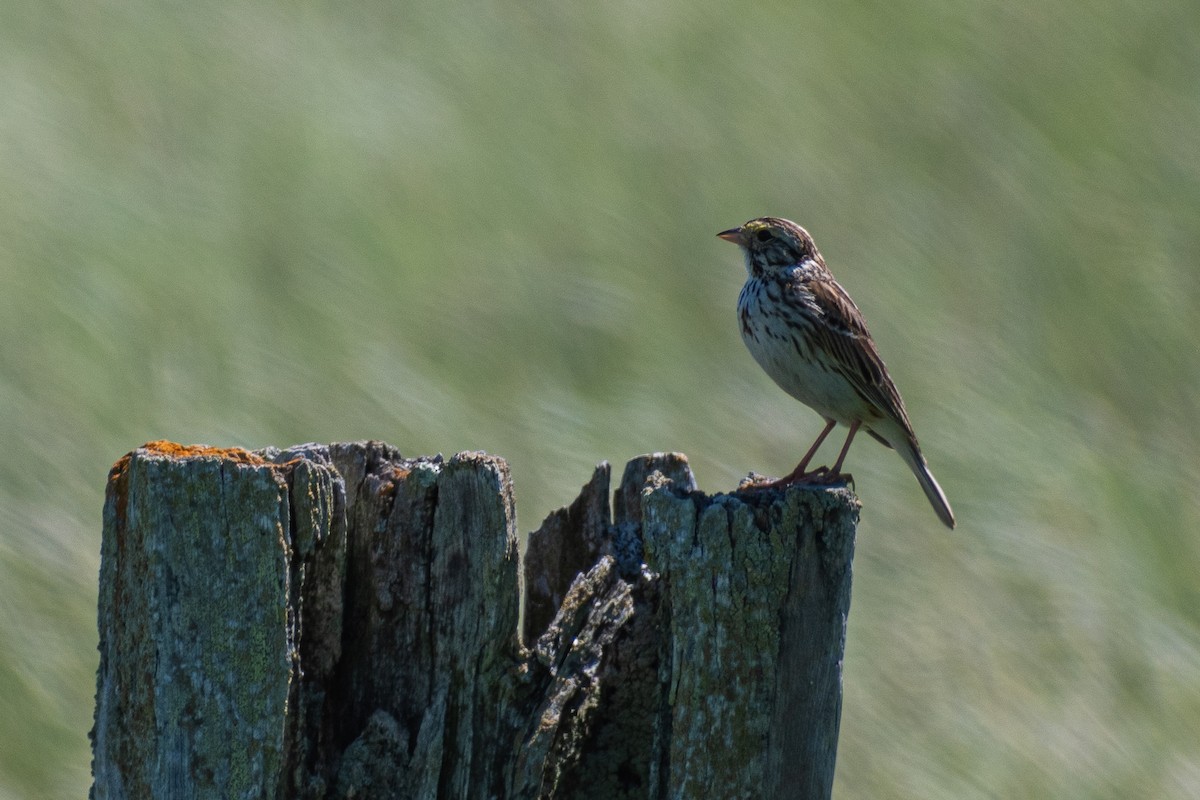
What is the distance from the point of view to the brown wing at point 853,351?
22.6ft

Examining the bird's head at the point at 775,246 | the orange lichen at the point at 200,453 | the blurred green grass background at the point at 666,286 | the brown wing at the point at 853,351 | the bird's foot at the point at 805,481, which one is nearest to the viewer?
the orange lichen at the point at 200,453

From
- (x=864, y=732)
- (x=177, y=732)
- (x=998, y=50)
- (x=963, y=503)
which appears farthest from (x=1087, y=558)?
(x=177, y=732)

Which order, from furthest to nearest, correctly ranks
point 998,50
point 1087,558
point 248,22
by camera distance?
1. point 998,50
2. point 248,22
3. point 1087,558

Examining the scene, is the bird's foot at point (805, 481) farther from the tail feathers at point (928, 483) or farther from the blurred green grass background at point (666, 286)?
the blurred green grass background at point (666, 286)

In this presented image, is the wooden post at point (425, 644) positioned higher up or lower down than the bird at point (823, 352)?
lower down

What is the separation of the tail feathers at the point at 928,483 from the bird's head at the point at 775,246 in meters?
0.96

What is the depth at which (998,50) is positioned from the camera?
43.5 feet

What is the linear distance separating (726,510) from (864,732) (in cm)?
480

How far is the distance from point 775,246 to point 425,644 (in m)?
3.54

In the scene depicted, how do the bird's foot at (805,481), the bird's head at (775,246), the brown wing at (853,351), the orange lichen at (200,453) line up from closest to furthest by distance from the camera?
the orange lichen at (200,453) < the bird's foot at (805,481) < the brown wing at (853,351) < the bird's head at (775,246)

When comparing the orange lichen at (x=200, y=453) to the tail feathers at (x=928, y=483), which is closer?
the orange lichen at (x=200, y=453)

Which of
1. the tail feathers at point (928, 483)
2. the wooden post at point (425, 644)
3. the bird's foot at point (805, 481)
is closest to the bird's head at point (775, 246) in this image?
the tail feathers at point (928, 483)

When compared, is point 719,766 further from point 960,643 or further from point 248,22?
point 248,22

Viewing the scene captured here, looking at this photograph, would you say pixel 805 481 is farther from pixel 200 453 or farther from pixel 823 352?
pixel 200 453
